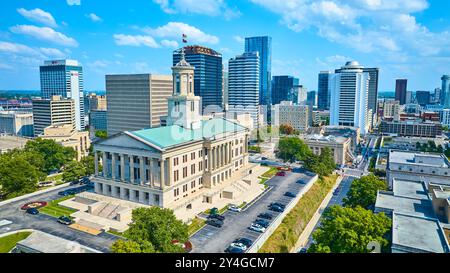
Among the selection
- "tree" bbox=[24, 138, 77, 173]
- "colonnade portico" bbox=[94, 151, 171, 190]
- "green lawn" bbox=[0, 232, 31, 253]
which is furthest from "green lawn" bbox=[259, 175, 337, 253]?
"tree" bbox=[24, 138, 77, 173]

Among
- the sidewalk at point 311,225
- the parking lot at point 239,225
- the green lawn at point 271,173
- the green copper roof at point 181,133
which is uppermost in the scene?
the green copper roof at point 181,133

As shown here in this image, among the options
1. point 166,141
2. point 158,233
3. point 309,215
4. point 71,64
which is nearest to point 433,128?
point 309,215

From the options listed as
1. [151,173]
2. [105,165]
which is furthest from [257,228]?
[105,165]

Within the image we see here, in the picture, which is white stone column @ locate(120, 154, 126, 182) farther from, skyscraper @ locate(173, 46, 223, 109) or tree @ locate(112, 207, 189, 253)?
skyscraper @ locate(173, 46, 223, 109)

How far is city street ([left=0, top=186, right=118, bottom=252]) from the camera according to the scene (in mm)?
46281

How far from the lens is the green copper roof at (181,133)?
195 feet

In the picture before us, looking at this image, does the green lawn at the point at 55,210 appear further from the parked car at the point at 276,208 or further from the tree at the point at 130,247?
the parked car at the point at 276,208

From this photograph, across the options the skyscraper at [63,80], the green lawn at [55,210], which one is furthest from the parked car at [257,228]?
the skyscraper at [63,80]

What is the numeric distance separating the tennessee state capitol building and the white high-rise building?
111 m

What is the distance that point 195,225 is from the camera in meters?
52.8

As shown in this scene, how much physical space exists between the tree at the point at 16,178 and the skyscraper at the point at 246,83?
107656 millimetres

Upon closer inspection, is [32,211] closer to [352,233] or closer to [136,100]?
[352,233]

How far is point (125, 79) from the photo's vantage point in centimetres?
13050

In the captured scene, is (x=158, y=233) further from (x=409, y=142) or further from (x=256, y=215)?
(x=409, y=142)
